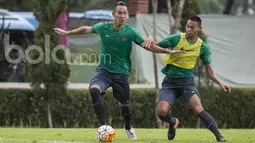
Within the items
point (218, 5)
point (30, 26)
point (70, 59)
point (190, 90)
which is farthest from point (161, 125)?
point (218, 5)

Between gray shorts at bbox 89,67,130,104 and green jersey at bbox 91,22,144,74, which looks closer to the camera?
gray shorts at bbox 89,67,130,104

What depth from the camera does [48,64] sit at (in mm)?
19375

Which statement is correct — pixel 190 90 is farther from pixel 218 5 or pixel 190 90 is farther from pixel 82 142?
pixel 218 5

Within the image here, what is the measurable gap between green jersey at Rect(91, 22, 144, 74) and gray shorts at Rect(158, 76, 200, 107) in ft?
2.43

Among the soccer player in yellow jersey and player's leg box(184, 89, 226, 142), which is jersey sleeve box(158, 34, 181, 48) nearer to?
the soccer player in yellow jersey

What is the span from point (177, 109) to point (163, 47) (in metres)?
9.00

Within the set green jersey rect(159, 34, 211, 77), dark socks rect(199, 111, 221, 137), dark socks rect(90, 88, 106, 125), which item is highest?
green jersey rect(159, 34, 211, 77)

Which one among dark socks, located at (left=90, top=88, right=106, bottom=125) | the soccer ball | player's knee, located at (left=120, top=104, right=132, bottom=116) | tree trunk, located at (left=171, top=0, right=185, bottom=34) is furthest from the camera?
tree trunk, located at (left=171, top=0, right=185, bottom=34)

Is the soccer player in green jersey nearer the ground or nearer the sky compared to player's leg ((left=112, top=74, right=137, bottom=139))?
nearer the sky

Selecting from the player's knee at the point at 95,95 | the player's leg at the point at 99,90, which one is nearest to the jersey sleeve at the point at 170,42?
the player's leg at the point at 99,90

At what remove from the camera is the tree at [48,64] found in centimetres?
1936

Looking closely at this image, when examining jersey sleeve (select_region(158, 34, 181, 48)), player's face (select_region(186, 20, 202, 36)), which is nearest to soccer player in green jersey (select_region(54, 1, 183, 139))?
jersey sleeve (select_region(158, 34, 181, 48))

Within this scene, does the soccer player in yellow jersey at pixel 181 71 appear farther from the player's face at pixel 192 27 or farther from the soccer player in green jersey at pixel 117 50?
the soccer player in green jersey at pixel 117 50

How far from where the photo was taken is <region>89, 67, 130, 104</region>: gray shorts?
1144 centimetres
